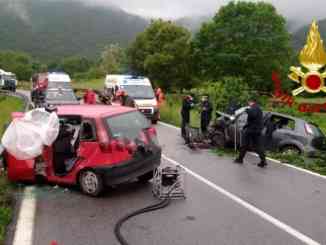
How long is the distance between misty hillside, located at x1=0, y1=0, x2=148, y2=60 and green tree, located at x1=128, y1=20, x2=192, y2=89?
74.6 m

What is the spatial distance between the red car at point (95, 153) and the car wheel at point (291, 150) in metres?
5.18

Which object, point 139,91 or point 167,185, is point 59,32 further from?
point 167,185

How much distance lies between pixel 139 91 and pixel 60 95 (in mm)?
5118

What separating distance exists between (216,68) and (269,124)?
37561 millimetres

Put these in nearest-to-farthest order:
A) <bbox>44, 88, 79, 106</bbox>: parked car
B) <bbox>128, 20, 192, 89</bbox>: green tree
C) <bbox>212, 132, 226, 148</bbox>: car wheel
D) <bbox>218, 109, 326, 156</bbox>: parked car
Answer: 1. <bbox>218, 109, 326, 156</bbox>: parked car
2. <bbox>212, 132, 226, 148</bbox>: car wheel
3. <bbox>44, 88, 79, 106</bbox>: parked car
4. <bbox>128, 20, 192, 89</bbox>: green tree

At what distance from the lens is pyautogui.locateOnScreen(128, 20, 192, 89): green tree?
5591 cm

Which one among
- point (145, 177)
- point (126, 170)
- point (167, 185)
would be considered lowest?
point (145, 177)

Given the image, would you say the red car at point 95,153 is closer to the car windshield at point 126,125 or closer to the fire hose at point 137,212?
the car windshield at point 126,125

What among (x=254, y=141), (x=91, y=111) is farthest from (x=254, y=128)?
(x=91, y=111)

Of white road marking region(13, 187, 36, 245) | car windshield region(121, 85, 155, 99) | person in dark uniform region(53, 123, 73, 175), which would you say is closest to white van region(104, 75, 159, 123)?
car windshield region(121, 85, 155, 99)

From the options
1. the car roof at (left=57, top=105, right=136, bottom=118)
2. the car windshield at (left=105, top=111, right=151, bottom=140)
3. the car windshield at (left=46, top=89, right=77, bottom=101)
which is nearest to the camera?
the car windshield at (left=105, top=111, right=151, bottom=140)

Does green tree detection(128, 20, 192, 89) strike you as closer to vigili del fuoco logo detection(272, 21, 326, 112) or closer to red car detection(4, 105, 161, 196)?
vigili del fuoco logo detection(272, 21, 326, 112)

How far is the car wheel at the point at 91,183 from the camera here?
833 cm

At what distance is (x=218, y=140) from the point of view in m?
14.6
